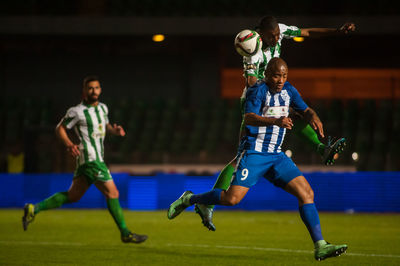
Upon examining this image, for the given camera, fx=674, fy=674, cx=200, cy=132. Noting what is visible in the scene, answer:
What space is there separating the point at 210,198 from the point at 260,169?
771 millimetres

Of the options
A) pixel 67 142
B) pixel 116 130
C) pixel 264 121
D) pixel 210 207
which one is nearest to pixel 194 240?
pixel 116 130

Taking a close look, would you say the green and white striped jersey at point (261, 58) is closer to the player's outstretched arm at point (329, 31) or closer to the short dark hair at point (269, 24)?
the player's outstretched arm at point (329, 31)

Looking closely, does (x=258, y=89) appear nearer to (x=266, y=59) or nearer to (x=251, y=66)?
(x=251, y=66)

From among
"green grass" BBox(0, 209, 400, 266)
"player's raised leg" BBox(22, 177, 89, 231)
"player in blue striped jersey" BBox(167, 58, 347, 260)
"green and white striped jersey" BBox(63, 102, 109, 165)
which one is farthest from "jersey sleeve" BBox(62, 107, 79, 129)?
"player in blue striped jersey" BBox(167, 58, 347, 260)

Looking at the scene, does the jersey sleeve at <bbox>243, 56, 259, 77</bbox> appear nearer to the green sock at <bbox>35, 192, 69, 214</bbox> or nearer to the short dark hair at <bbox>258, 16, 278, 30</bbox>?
the short dark hair at <bbox>258, 16, 278, 30</bbox>

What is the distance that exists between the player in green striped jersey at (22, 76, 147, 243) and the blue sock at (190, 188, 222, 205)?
1797mm

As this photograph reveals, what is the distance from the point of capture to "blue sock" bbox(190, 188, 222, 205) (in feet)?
22.7

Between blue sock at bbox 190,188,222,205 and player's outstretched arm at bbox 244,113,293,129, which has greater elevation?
player's outstretched arm at bbox 244,113,293,129

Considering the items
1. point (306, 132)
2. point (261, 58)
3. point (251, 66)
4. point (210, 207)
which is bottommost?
point (210, 207)

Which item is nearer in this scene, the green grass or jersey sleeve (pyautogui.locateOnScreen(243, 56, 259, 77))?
jersey sleeve (pyautogui.locateOnScreen(243, 56, 259, 77))

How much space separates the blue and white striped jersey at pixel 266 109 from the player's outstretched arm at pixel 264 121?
3.4 inches

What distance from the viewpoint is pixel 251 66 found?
7.42 meters

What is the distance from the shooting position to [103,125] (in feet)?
30.4

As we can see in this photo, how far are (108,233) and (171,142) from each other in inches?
385
